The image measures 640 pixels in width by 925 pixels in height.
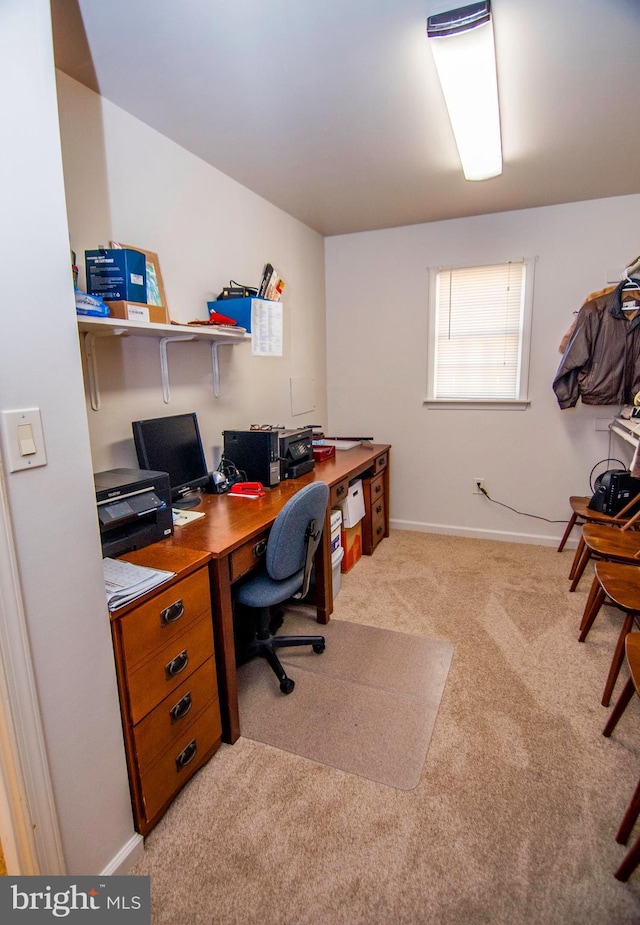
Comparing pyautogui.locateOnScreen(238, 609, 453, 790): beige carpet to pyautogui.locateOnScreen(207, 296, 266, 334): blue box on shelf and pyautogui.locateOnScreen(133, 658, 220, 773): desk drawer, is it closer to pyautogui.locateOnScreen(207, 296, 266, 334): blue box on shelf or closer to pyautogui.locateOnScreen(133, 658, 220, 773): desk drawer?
pyautogui.locateOnScreen(133, 658, 220, 773): desk drawer

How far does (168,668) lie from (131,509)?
0.53 m

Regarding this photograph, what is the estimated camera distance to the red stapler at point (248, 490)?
Result: 90.0 inches

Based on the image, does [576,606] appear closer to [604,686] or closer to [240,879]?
[604,686]

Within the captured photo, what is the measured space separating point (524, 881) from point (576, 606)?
5.64ft

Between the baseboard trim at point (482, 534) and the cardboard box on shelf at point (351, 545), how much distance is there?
0.76m

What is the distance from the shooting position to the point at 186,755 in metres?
1.52

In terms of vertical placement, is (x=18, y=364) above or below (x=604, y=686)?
above

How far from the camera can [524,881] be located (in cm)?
127

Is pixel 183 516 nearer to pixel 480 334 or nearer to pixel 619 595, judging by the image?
pixel 619 595

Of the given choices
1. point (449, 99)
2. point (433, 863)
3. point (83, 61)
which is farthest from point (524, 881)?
point (83, 61)

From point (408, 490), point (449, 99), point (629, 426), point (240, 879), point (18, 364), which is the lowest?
point (240, 879)

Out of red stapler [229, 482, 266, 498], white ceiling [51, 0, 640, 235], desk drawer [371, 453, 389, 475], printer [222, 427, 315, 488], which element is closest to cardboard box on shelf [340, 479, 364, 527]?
desk drawer [371, 453, 389, 475]

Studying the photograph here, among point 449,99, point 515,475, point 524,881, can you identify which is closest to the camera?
point 524,881

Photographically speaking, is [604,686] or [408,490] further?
[408,490]
